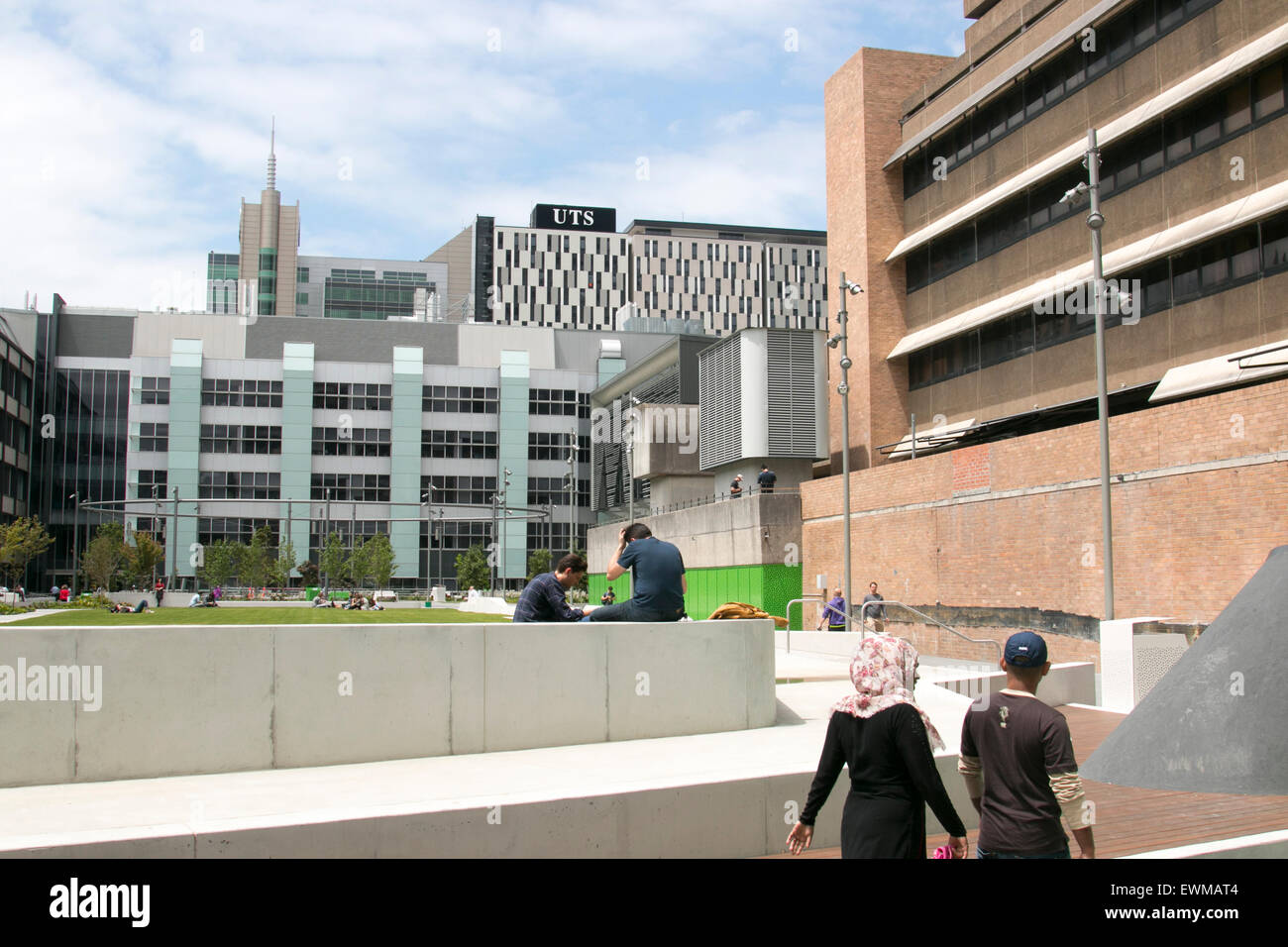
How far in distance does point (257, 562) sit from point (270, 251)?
3191 inches

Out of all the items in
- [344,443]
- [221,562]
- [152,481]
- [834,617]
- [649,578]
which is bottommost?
[834,617]

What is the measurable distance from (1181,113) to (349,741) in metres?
28.9

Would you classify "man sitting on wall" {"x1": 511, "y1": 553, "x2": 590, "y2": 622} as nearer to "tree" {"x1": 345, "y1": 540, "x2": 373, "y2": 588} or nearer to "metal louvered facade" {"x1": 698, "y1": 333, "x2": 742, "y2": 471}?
"metal louvered facade" {"x1": 698, "y1": 333, "x2": 742, "y2": 471}

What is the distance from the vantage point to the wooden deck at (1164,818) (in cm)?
757

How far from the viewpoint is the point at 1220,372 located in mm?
27109

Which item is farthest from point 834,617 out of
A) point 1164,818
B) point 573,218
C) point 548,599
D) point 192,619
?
point 573,218

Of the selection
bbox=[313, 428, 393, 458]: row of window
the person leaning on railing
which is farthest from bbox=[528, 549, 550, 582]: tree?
the person leaning on railing

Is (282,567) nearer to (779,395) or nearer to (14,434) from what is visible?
(14,434)

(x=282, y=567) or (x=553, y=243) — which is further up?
(x=553, y=243)

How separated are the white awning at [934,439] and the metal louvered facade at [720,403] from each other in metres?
8.44

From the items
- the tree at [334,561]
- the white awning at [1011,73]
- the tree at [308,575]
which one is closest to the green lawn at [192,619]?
the white awning at [1011,73]

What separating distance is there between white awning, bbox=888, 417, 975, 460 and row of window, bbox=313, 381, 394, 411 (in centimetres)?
6161
